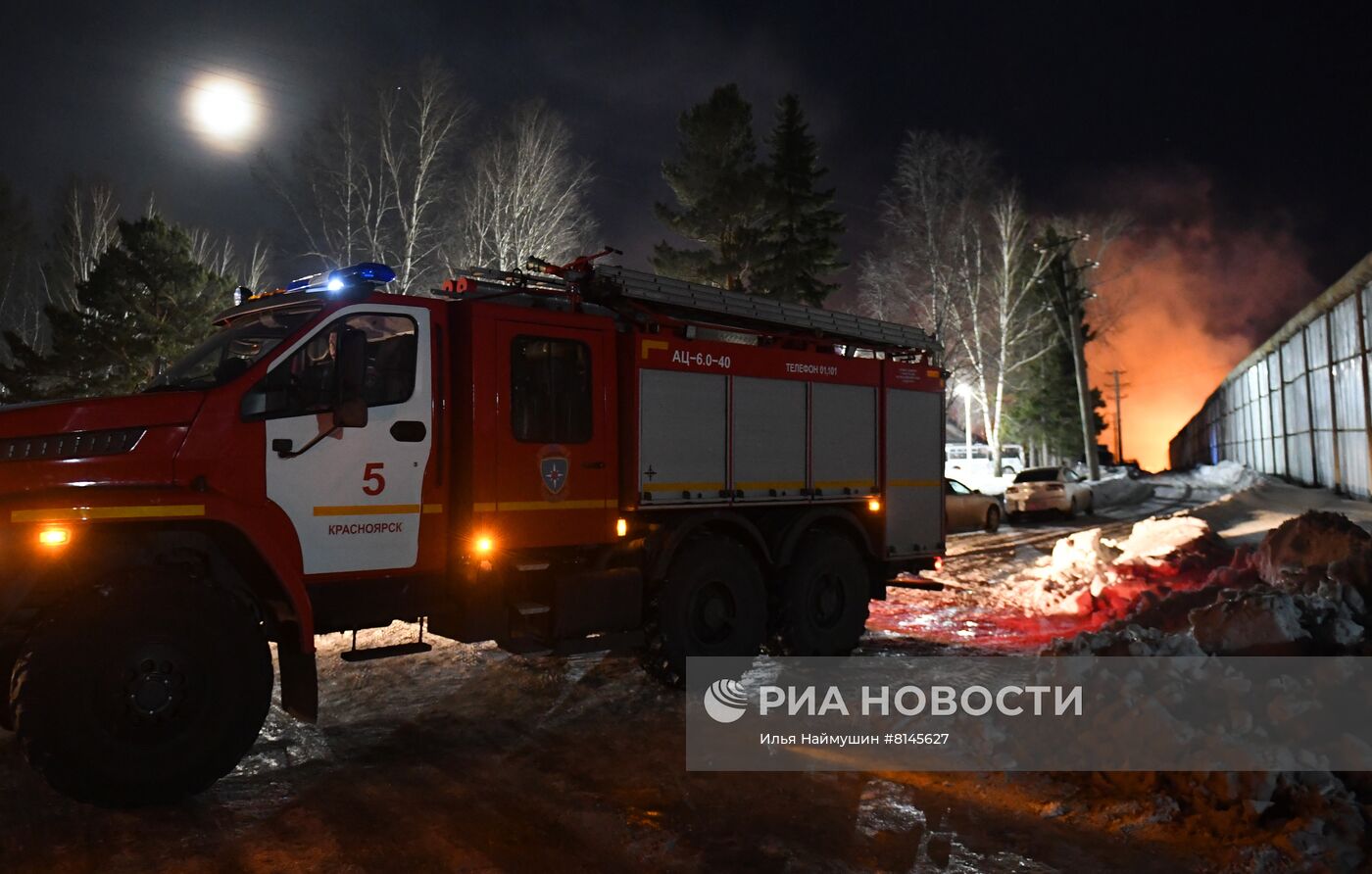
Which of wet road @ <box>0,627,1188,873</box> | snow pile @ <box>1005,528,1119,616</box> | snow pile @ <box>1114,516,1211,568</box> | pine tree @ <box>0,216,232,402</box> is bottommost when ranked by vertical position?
wet road @ <box>0,627,1188,873</box>

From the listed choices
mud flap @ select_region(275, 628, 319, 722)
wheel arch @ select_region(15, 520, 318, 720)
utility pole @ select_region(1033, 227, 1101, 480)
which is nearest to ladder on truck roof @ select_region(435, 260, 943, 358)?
wheel arch @ select_region(15, 520, 318, 720)

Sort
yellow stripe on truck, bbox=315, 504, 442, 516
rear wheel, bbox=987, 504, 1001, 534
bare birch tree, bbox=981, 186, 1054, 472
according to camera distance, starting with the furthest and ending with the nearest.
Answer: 1. bare birch tree, bbox=981, 186, 1054, 472
2. rear wheel, bbox=987, 504, 1001, 534
3. yellow stripe on truck, bbox=315, 504, 442, 516

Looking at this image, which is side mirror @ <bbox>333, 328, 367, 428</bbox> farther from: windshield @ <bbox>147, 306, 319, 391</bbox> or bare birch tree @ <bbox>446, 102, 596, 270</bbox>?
bare birch tree @ <bbox>446, 102, 596, 270</bbox>

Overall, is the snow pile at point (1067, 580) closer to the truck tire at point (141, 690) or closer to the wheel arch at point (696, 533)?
the wheel arch at point (696, 533)

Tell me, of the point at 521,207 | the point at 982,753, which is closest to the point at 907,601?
the point at 982,753

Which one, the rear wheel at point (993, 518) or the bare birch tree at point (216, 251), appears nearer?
the rear wheel at point (993, 518)

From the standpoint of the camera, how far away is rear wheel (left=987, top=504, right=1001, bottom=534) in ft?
67.0

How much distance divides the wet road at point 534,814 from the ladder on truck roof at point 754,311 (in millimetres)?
3286

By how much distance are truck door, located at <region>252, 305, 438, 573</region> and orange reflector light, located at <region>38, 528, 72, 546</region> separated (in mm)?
1039

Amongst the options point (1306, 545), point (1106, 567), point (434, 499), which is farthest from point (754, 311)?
point (1106, 567)

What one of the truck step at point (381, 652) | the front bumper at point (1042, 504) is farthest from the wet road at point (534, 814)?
the front bumper at point (1042, 504)

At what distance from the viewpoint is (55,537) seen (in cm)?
448

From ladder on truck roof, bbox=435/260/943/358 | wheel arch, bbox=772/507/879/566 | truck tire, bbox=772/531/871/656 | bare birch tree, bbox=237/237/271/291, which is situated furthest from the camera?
bare birch tree, bbox=237/237/271/291

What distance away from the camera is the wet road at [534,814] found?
4141 millimetres
